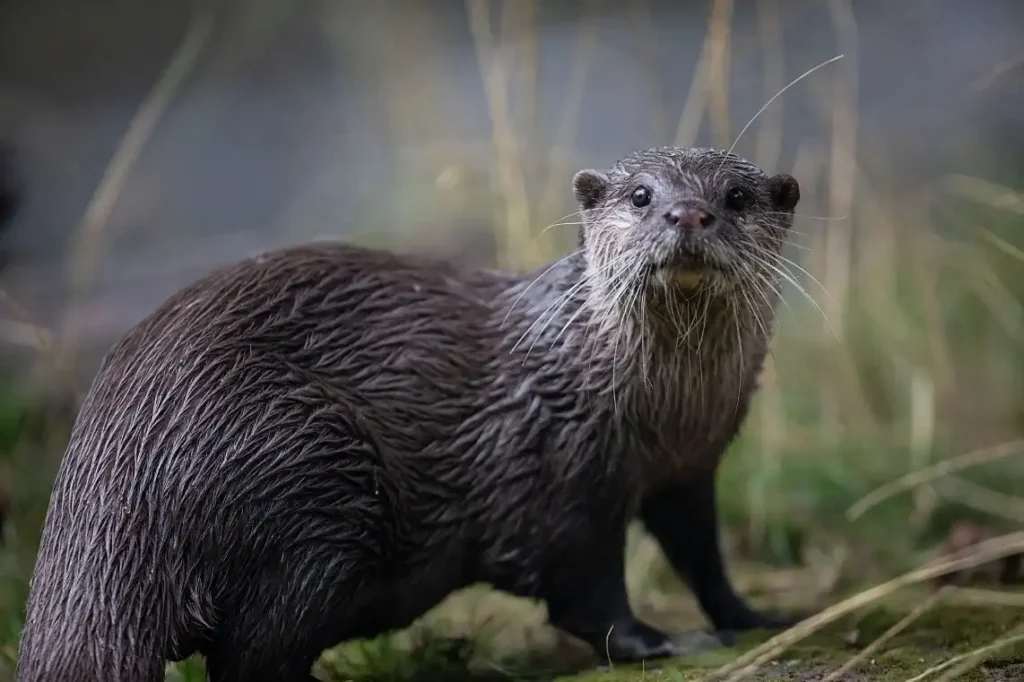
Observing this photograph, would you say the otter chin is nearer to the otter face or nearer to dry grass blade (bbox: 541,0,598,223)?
the otter face

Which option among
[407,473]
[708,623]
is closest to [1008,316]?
[708,623]

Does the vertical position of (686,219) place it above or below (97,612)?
above

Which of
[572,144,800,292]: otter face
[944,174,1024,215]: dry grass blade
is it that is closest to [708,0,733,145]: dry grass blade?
[944,174,1024,215]: dry grass blade

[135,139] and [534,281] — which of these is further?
[135,139]

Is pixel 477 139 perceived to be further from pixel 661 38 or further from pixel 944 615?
pixel 944 615

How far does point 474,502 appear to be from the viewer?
2039 millimetres

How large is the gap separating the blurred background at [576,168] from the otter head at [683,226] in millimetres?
877

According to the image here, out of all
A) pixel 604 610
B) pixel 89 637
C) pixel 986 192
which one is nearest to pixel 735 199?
pixel 604 610

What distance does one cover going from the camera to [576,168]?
11.5 ft

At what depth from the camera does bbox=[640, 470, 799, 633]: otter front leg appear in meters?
2.29

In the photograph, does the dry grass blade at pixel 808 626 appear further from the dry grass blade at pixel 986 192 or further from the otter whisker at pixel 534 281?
the dry grass blade at pixel 986 192

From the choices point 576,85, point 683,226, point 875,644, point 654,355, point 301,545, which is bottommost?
point 875,644

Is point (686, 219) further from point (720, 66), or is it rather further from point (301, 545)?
point (720, 66)

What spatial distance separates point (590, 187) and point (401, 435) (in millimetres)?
596
